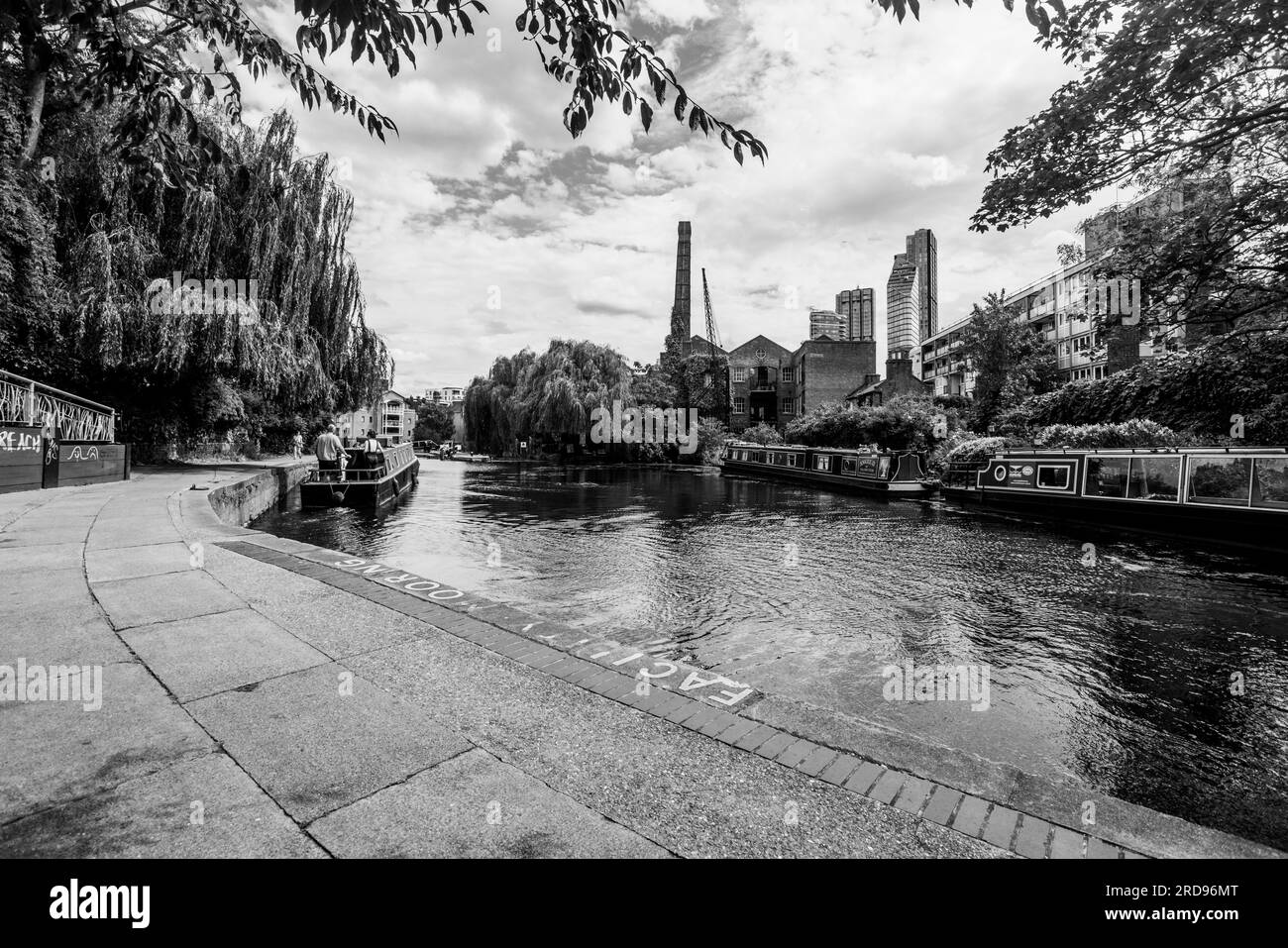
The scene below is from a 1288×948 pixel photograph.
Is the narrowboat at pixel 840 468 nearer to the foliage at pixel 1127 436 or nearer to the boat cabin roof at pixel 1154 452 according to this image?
the boat cabin roof at pixel 1154 452

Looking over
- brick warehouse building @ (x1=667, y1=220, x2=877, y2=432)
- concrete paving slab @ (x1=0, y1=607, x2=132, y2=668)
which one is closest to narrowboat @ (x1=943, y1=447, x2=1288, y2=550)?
concrete paving slab @ (x1=0, y1=607, x2=132, y2=668)

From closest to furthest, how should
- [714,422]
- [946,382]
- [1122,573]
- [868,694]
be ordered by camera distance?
[868,694]
[1122,573]
[714,422]
[946,382]

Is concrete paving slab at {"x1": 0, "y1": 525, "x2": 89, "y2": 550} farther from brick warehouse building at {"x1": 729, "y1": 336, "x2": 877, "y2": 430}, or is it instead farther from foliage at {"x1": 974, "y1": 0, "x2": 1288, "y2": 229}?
brick warehouse building at {"x1": 729, "y1": 336, "x2": 877, "y2": 430}

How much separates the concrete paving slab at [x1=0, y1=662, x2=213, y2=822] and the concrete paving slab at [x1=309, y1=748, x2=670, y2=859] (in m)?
0.96

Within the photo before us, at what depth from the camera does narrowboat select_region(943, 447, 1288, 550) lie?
1215cm

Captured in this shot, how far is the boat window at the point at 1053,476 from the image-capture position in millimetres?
16922

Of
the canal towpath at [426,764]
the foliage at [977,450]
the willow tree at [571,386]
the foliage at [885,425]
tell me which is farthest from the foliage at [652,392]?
the canal towpath at [426,764]

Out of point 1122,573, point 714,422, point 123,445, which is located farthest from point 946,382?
point 123,445

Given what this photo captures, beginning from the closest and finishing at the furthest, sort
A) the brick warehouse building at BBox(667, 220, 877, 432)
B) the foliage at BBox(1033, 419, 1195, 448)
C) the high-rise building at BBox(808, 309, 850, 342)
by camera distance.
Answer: the foliage at BBox(1033, 419, 1195, 448) → the brick warehouse building at BBox(667, 220, 877, 432) → the high-rise building at BBox(808, 309, 850, 342)

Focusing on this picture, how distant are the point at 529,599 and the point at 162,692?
4.67 meters

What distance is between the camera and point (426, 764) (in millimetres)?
2660

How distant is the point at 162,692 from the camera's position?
3287 mm
